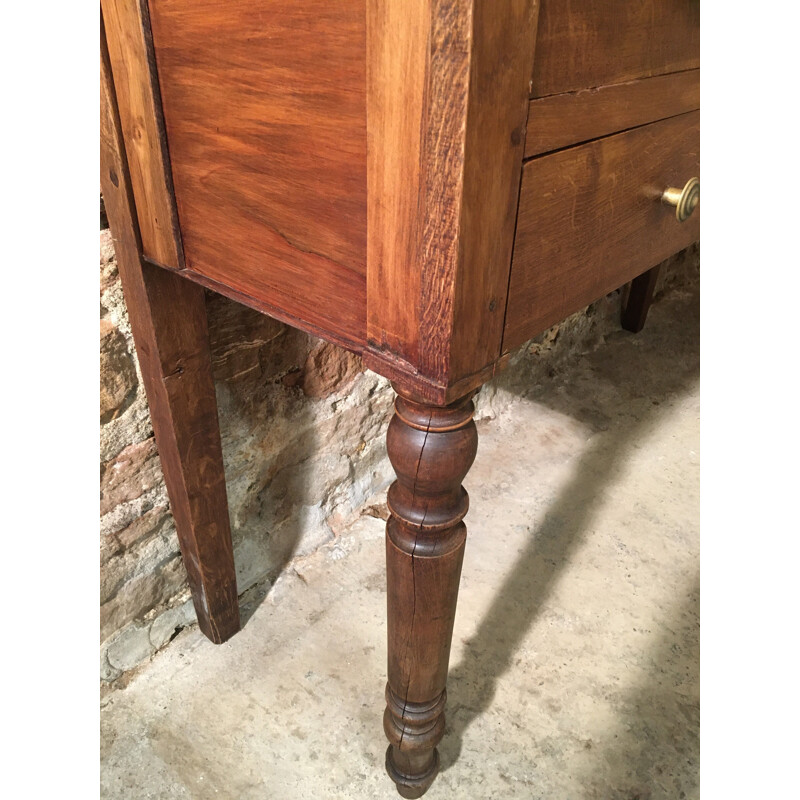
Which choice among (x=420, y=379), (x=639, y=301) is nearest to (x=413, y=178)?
(x=420, y=379)

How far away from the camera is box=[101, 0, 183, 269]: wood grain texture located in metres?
0.65

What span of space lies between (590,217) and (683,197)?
0.14m

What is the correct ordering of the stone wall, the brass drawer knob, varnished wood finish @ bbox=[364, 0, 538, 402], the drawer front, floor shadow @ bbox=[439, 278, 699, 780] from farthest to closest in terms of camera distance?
floor shadow @ bbox=[439, 278, 699, 780] → the stone wall → the brass drawer knob → the drawer front → varnished wood finish @ bbox=[364, 0, 538, 402]

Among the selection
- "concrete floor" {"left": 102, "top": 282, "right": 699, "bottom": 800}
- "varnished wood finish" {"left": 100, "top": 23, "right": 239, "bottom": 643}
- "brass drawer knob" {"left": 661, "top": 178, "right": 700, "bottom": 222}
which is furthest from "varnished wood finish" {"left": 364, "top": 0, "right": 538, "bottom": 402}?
"concrete floor" {"left": 102, "top": 282, "right": 699, "bottom": 800}

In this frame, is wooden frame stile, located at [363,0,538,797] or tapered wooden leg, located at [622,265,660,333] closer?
wooden frame stile, located at [363,0,538,797]

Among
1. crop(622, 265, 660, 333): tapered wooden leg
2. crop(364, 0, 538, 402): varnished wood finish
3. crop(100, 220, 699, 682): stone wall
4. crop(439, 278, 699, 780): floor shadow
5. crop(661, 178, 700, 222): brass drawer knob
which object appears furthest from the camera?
crop(622, 265, 660, 333): tapered wooden leg

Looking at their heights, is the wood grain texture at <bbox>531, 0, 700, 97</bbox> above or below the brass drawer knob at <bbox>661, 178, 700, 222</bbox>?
above

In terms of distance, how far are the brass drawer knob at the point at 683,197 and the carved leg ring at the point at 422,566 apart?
30cm

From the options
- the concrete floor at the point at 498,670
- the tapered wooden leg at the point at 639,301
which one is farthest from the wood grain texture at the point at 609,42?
the tapered wooden leg at the point at 639,301

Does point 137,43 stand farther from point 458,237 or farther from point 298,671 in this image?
point 298,671

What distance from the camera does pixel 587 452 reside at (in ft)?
5.39

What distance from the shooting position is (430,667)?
32.3 inches

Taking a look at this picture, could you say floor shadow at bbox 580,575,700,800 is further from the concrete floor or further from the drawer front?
the drawer front

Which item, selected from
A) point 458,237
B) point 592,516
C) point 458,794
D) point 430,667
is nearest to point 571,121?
point 458,237
